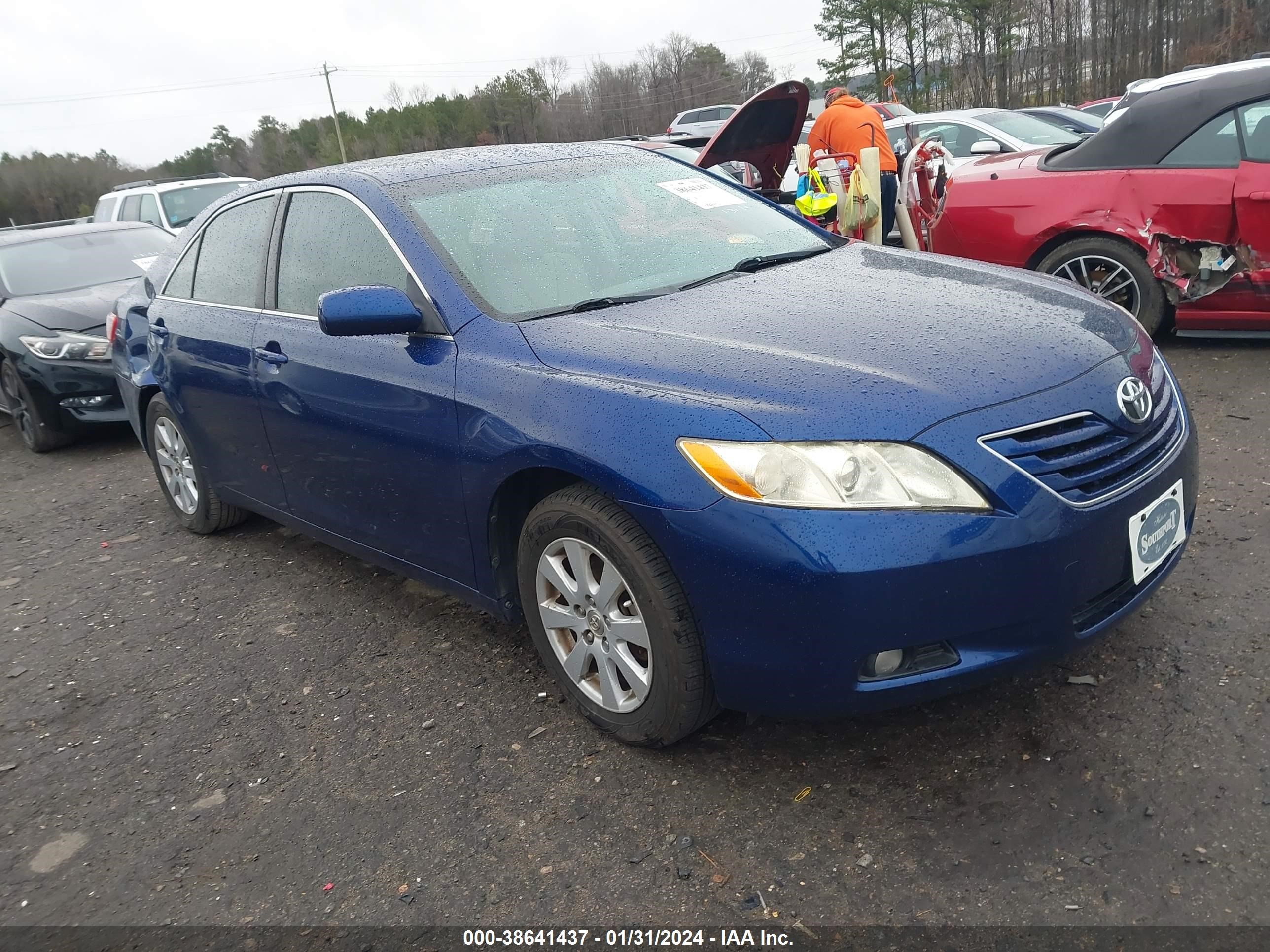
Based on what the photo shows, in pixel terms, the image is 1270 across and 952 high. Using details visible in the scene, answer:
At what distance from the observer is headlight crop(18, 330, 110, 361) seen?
7008 mm

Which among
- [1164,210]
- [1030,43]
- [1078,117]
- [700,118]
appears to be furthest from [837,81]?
[1164,210]

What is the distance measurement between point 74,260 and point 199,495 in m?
4.37

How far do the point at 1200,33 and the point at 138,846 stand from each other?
41.2 metres

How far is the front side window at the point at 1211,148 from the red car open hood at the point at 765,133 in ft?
8.76

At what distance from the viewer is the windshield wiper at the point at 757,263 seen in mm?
3230

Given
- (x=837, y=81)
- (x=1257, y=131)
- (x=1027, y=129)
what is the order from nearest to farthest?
(x=1257, y=131)
(x=1027, y=129)
(x=837, y=81)

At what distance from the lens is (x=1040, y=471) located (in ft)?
7.48

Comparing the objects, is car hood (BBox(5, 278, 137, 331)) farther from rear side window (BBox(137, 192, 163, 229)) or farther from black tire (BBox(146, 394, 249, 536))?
rear side window (BBox(137, 192, 163, 229))

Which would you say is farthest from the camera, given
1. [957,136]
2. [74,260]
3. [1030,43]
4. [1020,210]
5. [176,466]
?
[1030,43]

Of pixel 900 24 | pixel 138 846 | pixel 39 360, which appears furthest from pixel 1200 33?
pixel 138 846

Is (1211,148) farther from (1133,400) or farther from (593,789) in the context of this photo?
(593,789)

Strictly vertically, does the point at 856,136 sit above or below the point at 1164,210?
above

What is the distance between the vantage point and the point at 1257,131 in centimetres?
541

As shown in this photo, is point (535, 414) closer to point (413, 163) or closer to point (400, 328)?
point (400, 328)
